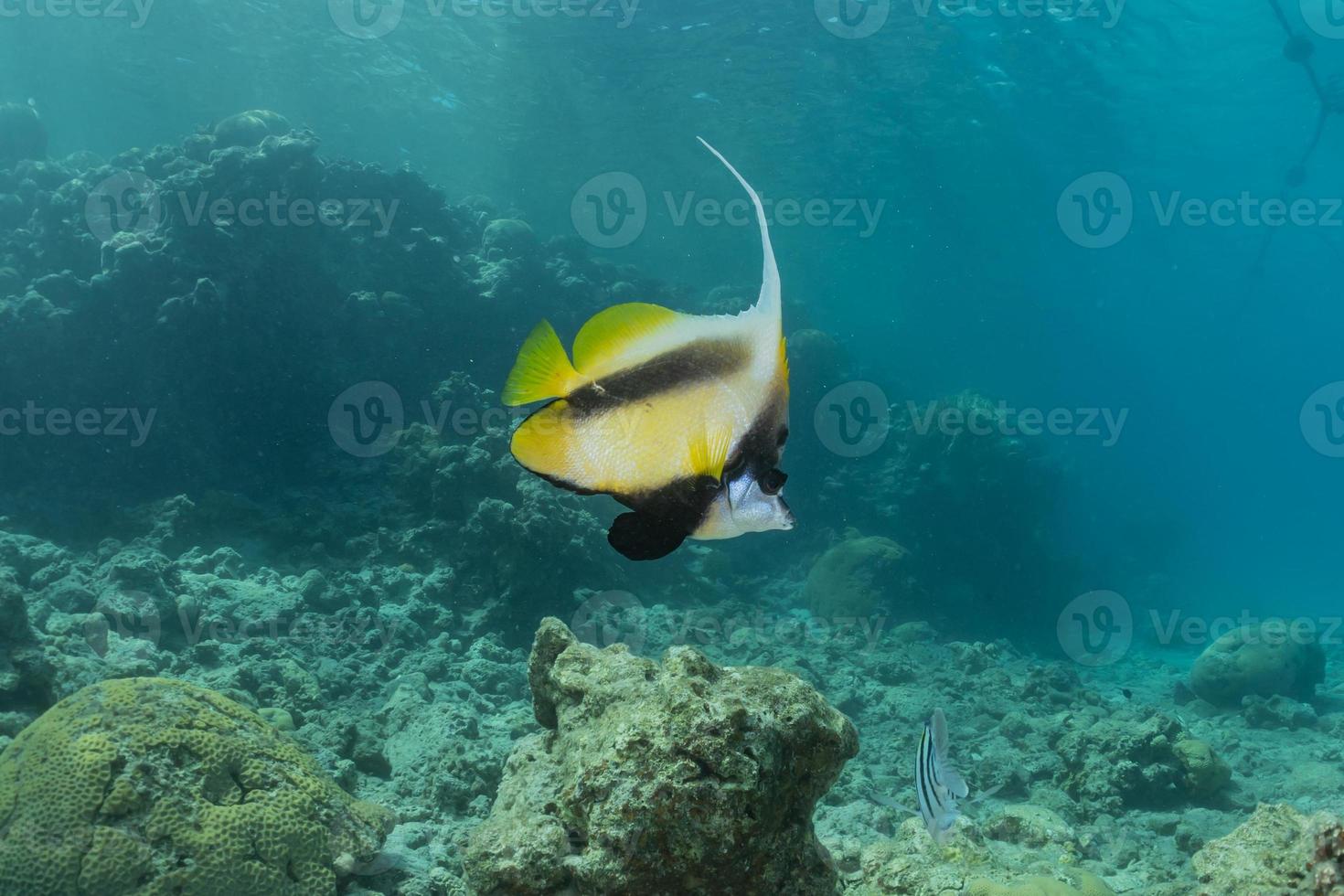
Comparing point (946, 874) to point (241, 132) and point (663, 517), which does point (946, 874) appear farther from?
point (241, 132)

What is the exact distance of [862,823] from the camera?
6.82 m

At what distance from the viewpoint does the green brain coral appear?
2.97 m

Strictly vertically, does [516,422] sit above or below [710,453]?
below

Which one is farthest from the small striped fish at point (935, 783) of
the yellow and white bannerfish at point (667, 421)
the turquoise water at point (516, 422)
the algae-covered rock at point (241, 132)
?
the algae-covered rock at point (241, 132)

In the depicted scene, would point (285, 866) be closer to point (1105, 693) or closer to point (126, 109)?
point (1105, 693)

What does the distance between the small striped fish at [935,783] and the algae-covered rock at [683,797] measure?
600mm

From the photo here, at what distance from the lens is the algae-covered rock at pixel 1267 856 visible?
247 cm

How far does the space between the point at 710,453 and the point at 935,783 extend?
2.88 m

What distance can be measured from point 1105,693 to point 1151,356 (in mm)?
157437

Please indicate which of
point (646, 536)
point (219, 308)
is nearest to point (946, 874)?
point (646, 536)

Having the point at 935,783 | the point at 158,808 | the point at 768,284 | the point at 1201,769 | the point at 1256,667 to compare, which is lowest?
the point at 1256,667

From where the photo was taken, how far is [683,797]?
2.07 metres

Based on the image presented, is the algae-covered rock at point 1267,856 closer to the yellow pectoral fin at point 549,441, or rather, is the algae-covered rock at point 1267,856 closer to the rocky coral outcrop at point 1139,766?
the yellow pectoral fin at point 549,441

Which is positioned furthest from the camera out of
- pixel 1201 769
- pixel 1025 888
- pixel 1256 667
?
pixel 1256 667
